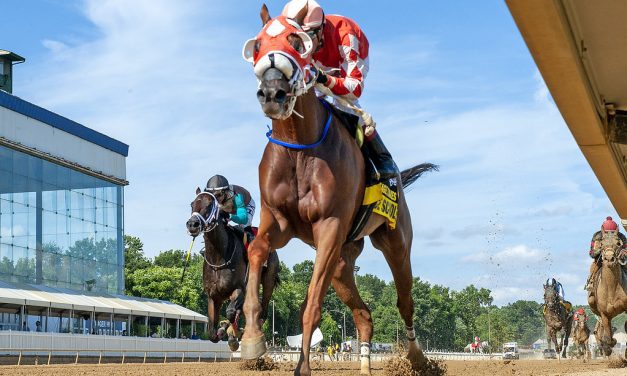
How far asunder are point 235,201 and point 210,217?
1.23m

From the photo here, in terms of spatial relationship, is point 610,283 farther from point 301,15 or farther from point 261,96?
point 261,96

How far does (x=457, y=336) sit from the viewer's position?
122188mm

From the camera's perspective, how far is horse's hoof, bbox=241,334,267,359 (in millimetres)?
7180

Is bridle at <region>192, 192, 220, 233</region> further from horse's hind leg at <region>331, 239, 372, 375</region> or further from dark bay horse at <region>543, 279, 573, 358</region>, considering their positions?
dark bay horse at <region>543, 279, 573, 358</region>

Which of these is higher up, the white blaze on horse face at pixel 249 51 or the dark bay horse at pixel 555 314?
the white blaze on horse face at pixel 249 51

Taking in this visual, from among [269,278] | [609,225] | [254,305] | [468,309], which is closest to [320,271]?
[254,305]

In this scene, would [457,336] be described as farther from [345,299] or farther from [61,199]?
[345,299]

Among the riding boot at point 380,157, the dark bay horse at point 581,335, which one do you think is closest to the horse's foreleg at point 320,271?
the riding boot at point 380,157

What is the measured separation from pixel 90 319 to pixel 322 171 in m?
38.0

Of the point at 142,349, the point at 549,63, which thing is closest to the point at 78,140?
the point at 142,349

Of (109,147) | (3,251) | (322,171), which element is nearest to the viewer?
(322,171)

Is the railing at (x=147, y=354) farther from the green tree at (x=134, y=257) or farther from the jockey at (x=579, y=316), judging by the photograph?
the green tree at (x=134, y=257)

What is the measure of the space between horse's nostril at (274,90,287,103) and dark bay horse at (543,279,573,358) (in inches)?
1051

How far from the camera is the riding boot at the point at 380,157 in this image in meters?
9.23
